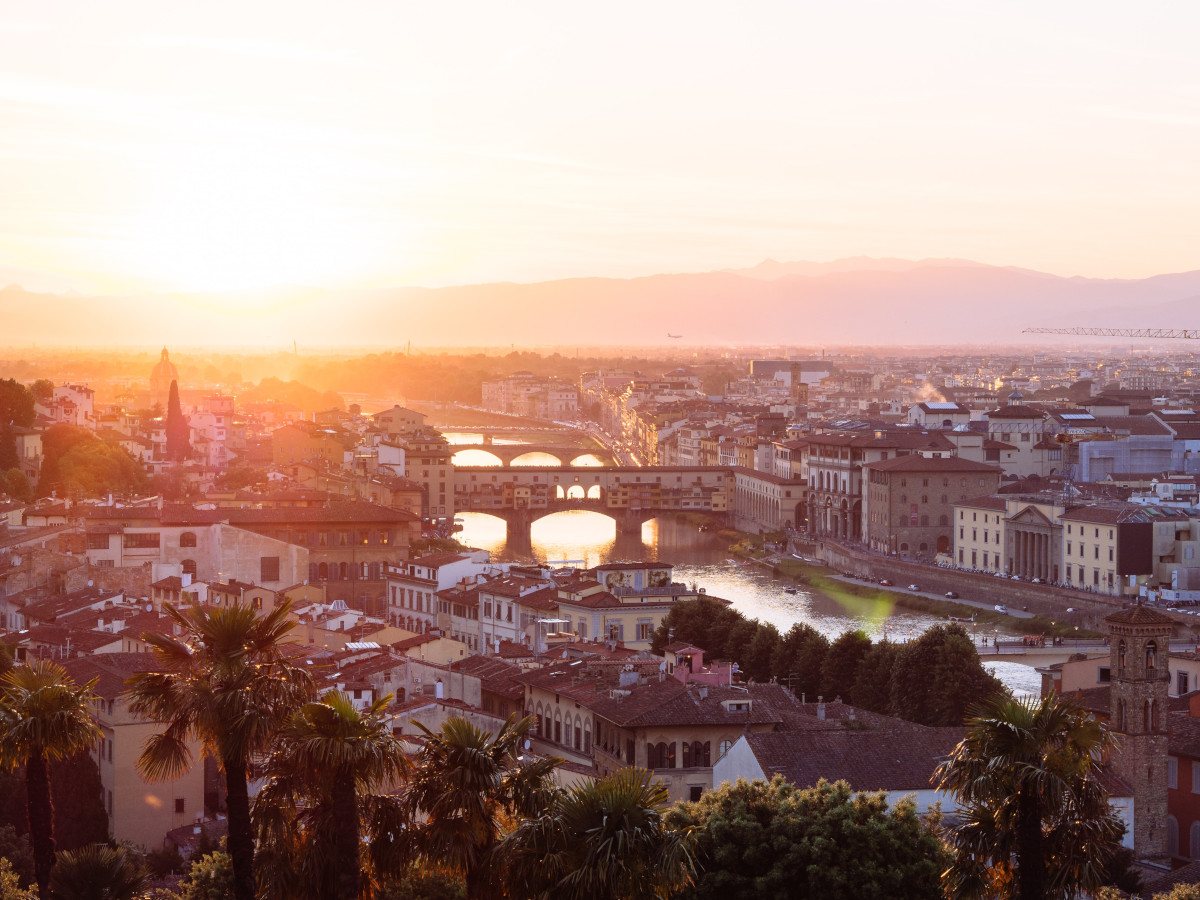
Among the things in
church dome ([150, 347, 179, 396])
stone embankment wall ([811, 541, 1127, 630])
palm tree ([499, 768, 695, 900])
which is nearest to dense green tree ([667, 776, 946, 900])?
palm tree ([499, 768, 695, 900])

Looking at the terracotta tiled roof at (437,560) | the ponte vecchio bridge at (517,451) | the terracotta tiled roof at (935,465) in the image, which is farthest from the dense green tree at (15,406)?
the ponte vecchio bridge at (517,451)

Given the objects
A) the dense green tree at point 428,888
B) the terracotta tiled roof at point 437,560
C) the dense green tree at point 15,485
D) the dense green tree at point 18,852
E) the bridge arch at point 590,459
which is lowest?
the bridge arch at point 590,459

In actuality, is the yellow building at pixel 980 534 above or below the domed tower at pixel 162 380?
below

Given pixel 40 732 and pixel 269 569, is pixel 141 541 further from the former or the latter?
pixel 40 732

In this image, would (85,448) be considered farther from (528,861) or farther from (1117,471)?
(528,861)

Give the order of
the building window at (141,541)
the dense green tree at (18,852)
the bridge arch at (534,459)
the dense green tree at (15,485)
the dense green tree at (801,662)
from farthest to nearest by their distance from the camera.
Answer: the bridge arch at (534,459) → the dense green tree at (15,485) → the building window at (141,541) → the dense green tree at (801,662) → the dense green tree at (18,852)

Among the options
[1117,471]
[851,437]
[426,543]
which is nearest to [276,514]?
[426,543]

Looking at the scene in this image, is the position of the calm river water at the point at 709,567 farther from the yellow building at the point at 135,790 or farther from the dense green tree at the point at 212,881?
the dense green tree at the point at 212,881
